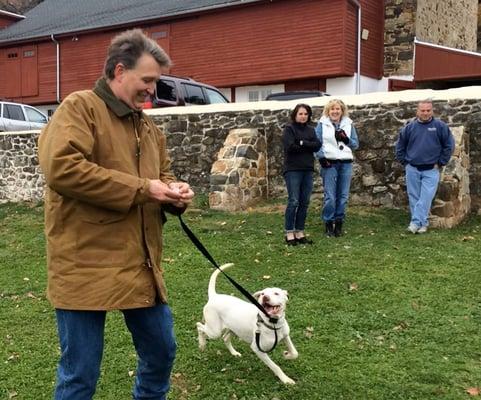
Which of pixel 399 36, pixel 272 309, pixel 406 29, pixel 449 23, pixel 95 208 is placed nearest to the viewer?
pixel 95 208

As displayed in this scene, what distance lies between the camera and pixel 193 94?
14.8 meters

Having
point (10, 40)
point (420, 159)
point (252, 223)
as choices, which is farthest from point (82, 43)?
point (420, 159)

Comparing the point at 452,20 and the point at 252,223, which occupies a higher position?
the point at 452,20

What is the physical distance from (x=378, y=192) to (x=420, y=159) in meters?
1.93

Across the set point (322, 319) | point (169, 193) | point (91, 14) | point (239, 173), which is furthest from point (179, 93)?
point (91, 14)

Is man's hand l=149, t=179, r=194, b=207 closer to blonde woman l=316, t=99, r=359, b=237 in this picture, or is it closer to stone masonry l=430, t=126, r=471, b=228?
blonde woman l=316, t=99, r=359, b=237

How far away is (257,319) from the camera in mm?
3641

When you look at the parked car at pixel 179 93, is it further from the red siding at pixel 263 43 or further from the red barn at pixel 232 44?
the red barn at pixel 232 44

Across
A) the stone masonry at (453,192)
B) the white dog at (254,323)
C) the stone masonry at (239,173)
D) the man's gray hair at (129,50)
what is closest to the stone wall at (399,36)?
the stone masonry at (239,173)

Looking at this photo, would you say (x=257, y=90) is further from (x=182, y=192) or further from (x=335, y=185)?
(x=182, y=192)

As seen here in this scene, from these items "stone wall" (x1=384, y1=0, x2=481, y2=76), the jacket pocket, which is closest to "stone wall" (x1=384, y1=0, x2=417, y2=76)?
"stone wall" (x1=384, y1=0, x2=481, y2=76)

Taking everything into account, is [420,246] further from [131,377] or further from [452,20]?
[452,20]

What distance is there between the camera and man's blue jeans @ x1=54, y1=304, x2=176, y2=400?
2.42m

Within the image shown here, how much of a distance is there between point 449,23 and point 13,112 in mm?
18515
